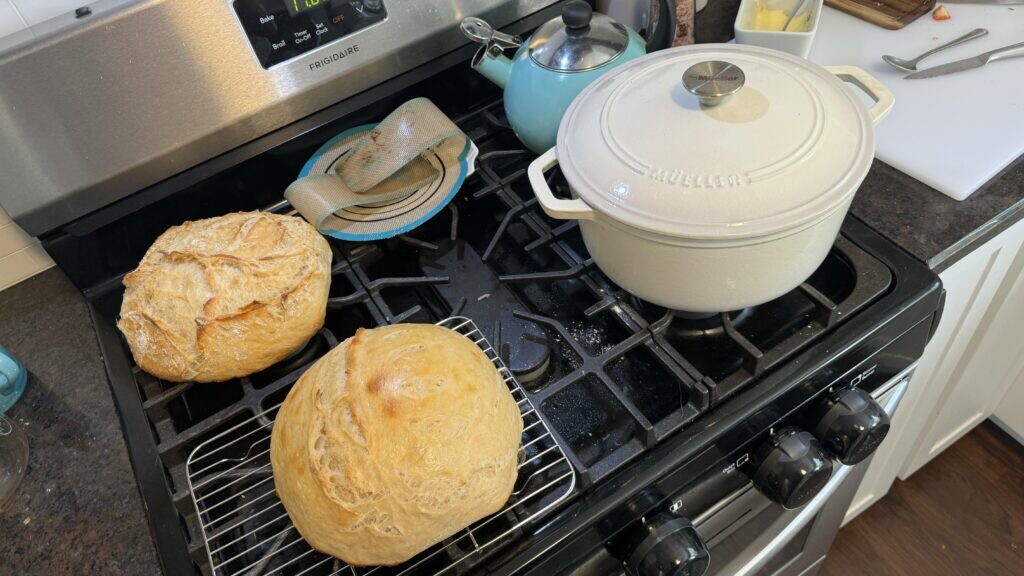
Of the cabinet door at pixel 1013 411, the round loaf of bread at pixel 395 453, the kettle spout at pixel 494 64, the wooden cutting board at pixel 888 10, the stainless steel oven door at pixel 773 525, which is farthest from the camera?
the cabinet door at pixel 1013 411

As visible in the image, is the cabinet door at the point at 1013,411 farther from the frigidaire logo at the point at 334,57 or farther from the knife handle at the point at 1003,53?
the frigidaire logo at the point at 334,57

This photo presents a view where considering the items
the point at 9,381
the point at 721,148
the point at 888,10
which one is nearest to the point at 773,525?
the point at 721,148

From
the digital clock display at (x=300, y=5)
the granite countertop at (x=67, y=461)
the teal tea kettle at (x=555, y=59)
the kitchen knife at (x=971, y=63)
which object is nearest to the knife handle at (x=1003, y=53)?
the kitchen knife at (x=971, y=63)

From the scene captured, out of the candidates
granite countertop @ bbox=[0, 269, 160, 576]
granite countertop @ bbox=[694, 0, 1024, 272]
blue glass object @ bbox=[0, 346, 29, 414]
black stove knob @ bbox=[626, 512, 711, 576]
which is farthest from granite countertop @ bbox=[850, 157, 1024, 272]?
blue glass object @ bbox=[0, 346, 29, 414]

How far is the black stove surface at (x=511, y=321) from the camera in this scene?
616mm

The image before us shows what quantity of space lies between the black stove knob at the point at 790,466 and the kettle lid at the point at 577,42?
444 mm

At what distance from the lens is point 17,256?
2.74ft

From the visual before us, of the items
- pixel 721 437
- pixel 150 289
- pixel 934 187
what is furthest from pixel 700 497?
pixel 150 289

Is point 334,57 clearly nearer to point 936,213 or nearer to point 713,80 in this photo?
point 713,80

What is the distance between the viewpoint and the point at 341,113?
86cm

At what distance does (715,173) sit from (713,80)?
0.30 feet

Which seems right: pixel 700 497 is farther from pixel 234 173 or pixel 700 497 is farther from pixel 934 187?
pixel 234 173

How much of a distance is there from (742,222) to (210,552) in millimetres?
500

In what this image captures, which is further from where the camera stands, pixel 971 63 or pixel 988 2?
pixel 988 2
